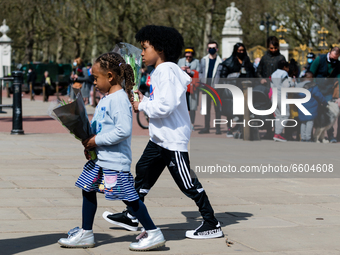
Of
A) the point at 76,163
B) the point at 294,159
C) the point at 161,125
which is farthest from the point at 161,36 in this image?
the point at 294,159

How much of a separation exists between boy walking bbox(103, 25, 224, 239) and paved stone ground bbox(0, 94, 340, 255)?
34 cm

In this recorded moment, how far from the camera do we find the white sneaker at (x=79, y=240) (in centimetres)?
420

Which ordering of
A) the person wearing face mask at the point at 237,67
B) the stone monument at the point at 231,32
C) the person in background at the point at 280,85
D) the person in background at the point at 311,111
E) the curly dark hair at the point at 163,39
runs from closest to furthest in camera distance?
the curly dark hair at the point at 163,39 → the person in background at the point at 280,85 → the person in background at the point at 311,111 → the person wearing face mask at the point at 237,67 → the stone monument at the point at 231,32

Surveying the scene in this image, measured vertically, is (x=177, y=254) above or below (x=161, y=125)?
below

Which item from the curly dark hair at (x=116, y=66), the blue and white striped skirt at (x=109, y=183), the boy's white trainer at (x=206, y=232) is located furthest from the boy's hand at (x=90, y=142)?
the boy's white trainer at (x=206, y=232)

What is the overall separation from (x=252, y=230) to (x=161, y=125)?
1.15 metres

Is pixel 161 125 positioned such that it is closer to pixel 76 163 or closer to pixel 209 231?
pixel 209 231

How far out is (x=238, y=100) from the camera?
1212 centimetres

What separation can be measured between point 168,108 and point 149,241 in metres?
0.93

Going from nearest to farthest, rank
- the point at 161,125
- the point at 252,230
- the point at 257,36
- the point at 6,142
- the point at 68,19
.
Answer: the point at 161,125, the point at 252,230, the point at 6,142, the point at 68,19, the point at 257,36

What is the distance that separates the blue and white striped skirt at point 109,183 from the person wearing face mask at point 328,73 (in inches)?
323

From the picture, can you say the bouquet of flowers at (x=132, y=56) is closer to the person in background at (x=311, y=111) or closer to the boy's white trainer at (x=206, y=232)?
the boy's white trainer at (x=206, y=232)

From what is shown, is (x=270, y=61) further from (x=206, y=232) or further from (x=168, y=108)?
(x=168, y=108)

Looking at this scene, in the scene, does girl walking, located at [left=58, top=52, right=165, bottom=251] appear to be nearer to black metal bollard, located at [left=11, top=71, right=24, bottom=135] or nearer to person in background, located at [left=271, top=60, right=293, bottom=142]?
person in background, located at [left=271, top=60, right=293, bottom=142]
